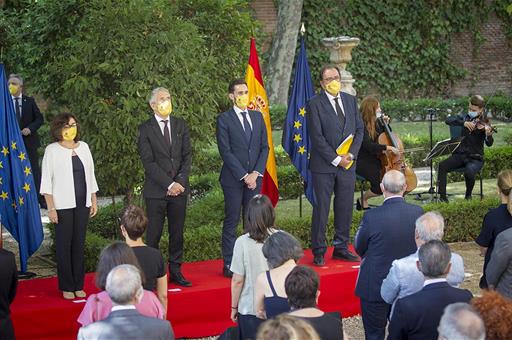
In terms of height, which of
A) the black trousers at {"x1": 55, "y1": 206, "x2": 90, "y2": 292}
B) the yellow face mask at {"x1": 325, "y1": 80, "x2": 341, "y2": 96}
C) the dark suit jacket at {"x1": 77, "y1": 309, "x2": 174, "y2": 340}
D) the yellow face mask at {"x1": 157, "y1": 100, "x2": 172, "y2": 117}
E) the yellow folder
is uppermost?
the yellow face mask at {"x1": 325, "y1": 80, "x2": 341, "y2": 96}

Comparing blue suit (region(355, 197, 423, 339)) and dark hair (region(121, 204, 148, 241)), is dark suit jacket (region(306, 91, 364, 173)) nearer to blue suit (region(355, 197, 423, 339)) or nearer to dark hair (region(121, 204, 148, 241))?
blue suit (region(355, 197, 423, 339))

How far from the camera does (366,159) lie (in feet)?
36.7

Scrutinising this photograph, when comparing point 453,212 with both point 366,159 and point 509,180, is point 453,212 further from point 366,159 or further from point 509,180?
point 509,180

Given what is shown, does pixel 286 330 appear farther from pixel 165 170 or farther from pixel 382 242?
pixel 165 170

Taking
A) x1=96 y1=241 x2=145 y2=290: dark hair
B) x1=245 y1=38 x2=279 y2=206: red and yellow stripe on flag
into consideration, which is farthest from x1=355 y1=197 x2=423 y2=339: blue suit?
x1=245 y1=38 x2=279 y2=206: red and yellow stripe on flag

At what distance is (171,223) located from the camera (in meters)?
8.61

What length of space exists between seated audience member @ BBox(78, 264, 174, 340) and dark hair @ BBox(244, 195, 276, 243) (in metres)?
1.61

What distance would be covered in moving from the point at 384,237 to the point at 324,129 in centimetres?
258

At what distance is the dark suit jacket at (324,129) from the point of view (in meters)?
9.10

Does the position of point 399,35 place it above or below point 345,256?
above

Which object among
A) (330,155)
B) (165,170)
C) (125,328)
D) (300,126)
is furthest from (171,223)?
(125,328)

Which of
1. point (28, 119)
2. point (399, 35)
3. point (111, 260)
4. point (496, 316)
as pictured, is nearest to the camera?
point (496, 316)

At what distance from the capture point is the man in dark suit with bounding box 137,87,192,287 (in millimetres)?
8422

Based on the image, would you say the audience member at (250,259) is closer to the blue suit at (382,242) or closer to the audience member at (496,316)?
the blue suit at (382,242)
